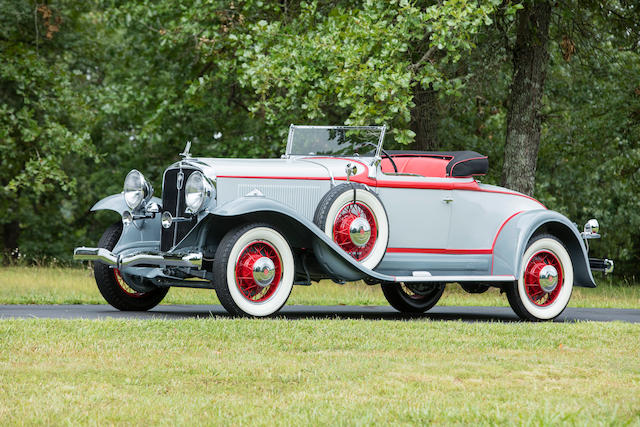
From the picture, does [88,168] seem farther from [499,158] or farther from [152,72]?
[499,158]

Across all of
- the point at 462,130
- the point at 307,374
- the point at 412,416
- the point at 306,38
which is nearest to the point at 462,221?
the point at 307,374

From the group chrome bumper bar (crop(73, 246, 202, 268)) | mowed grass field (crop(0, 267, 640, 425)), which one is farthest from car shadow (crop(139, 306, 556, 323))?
mowed grass field (crop(0, 267, 640, 425))

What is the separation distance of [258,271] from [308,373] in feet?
8.94

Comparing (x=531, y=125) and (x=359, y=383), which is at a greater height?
(x=531, y=125)

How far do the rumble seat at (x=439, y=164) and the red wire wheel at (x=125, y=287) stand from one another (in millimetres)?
2805

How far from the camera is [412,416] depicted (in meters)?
4.38

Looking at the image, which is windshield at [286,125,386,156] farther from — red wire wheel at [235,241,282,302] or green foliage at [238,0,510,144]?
green foliage at [238,0,510,144]

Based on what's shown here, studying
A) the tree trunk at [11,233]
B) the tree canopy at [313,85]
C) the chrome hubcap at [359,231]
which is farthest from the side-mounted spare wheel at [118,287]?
the tree trunk at [11,233]

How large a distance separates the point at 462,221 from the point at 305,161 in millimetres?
1699

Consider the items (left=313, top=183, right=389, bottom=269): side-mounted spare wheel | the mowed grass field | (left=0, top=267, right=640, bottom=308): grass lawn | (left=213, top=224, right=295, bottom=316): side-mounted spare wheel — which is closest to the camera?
the mowed grass field

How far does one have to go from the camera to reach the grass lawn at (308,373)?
441 cm

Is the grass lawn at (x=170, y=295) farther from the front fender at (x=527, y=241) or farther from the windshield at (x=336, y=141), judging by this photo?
the windshield at (x=336, y=141)

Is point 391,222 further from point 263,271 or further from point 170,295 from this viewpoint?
point 170,295

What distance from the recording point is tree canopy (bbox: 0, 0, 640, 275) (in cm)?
1377
